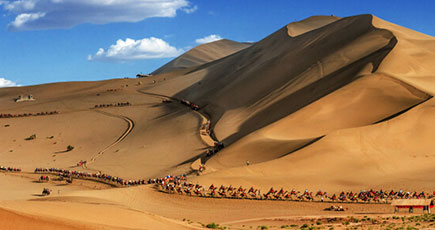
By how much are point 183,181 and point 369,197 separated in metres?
10.6

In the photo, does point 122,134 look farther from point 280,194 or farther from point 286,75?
point 280,194

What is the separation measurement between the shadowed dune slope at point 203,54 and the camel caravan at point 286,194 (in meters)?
121

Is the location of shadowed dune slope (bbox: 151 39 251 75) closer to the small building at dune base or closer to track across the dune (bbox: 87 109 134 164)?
track across the dune (bbox: 87 109 134 164)

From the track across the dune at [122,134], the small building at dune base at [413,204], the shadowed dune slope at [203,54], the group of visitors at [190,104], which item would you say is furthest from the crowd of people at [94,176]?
the shadowed dune slope at [203,54]

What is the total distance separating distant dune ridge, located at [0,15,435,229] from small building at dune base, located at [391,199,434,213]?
13.0ft

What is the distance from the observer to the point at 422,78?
167ft

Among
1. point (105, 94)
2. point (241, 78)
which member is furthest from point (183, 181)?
point (105, 94)

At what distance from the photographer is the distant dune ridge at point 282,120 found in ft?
123

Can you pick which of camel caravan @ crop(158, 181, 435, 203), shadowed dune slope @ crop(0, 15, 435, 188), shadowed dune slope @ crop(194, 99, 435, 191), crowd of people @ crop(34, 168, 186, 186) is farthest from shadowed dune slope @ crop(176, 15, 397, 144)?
camel caravan @ crop(158, 181, 435, 203)

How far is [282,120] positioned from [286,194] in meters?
15.5

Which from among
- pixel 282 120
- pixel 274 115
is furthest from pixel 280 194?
pixel 274 115

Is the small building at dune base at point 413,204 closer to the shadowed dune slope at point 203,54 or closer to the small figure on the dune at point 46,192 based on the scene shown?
the small figure on the dune at point 46,192

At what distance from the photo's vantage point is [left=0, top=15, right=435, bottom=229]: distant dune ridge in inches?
1473

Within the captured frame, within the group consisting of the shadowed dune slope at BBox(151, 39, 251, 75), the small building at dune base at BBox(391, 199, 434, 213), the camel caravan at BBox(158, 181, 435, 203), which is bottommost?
the small building at dune base at BBox(391, 199, 434, 213)
